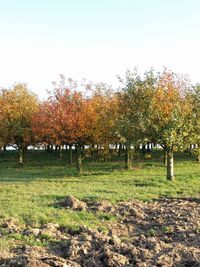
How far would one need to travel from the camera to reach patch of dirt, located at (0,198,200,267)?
1259 cm

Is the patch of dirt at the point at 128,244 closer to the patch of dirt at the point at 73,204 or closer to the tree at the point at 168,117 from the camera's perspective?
the patch of dirt at the point at 73,204

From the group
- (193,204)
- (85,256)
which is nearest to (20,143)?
(193,204)

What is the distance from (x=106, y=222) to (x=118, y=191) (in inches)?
395

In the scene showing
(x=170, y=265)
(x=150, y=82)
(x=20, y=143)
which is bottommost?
(x=170, y=265)

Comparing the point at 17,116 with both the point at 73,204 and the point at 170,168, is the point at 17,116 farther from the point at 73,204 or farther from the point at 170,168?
the point at 73,204

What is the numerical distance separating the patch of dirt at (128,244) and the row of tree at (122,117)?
1795 cm

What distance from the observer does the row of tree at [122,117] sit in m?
38.7

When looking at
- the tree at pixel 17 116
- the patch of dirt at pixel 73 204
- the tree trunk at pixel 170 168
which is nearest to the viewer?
the patch of dirt at pixel 73 204

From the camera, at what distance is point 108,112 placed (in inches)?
1982

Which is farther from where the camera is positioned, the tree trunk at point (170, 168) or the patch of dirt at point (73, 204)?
the tree trunk at point (170, 168)

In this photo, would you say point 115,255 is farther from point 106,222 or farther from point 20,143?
point 20,143

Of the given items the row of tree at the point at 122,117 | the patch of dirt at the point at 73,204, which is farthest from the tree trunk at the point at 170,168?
the patch of dirt at the point at 73,204

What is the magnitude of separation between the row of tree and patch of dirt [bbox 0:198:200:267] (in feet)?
58.9

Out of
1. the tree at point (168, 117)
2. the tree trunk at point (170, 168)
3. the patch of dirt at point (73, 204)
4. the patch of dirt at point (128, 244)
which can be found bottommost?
the patch of dirt at point (128, 244)
